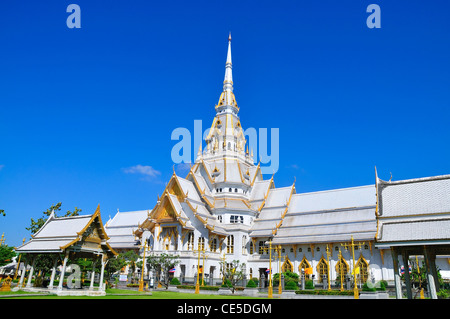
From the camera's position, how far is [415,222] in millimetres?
18922

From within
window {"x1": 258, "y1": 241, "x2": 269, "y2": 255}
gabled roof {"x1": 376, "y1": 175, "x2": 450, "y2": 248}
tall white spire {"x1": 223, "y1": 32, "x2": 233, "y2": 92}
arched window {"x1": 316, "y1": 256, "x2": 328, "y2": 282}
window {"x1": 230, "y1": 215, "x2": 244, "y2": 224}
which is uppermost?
tall white spire {"x1": 223, "y1": 32, "x2": 233, "y2": 92}

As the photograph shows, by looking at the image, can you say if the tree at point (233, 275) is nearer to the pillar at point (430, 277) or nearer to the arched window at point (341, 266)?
the arched window at point (341, 266)

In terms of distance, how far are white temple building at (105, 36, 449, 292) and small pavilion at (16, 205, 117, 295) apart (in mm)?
16432

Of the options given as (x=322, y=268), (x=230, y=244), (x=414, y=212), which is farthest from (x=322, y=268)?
(x=414, y=212)

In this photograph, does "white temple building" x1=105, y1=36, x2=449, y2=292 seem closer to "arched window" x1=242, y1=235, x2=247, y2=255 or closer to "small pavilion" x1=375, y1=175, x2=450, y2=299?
"arched window" x1=242, y1=235, x2=247, y2=255

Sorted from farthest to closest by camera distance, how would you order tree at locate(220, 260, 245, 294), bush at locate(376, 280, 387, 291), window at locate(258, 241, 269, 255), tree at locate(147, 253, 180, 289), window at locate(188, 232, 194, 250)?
window at locate(258, 241, 269, 255) → window at locate(188, 232, 194, 250) → tree at locate(147, 253, 180, 289) → tree at locate(220, 260, 245, 294) → bush at locate(376, 280, 387, 291)

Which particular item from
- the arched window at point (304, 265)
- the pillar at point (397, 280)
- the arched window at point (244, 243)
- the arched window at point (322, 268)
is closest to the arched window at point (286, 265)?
the arched window at point (304, 265)

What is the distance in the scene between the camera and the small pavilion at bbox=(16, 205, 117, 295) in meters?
22.4

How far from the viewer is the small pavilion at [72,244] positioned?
22406 mm

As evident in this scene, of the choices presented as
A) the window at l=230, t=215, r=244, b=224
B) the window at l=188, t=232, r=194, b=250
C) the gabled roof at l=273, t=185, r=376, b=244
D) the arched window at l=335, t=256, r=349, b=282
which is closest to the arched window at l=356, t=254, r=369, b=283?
the arched window at l=335, t=256, r=349, b=282

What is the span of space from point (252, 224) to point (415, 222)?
30296 millimetres

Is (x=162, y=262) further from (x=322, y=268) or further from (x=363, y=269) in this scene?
(x=363, y=269)
